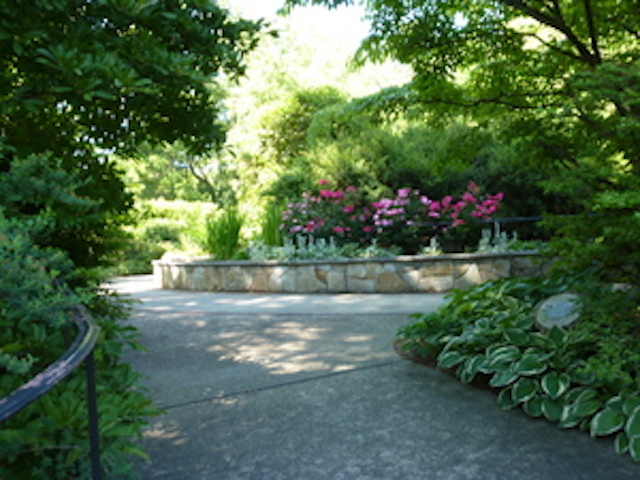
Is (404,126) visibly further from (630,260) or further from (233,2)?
(233,2)

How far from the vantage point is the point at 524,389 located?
341 cm

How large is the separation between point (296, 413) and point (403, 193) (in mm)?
6709

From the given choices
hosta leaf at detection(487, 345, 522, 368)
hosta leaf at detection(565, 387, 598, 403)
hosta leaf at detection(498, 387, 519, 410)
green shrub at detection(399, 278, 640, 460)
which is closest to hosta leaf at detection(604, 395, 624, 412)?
green shrub at detection(399, 278, 640, 460)

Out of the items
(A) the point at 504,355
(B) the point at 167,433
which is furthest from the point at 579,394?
(B) the point at 167,433

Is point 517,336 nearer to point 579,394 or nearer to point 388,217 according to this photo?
point 579,394

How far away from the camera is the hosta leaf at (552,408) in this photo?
10.5 ft

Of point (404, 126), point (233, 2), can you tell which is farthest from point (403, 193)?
point (233, 2)

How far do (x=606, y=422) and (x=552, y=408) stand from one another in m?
0.33

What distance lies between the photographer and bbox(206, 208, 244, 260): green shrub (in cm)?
1010

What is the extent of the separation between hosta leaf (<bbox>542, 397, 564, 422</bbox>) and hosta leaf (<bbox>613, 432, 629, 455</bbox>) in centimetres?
35

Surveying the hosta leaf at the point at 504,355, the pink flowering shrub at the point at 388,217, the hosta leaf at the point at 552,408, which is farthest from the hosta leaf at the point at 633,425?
the pink flowering shrub at the point at 388,217

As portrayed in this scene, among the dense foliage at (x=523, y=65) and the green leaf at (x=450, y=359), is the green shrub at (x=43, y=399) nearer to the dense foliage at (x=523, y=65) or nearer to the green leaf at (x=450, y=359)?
the green leaf at (x=450, y=359)

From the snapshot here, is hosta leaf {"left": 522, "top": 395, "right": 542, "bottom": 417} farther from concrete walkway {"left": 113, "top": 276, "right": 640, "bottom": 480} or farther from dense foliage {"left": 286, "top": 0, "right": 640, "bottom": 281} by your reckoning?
dense foliage {"left": 286, "top": 0, "right": 640, "bottom": 281}

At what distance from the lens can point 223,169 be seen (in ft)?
77.9
